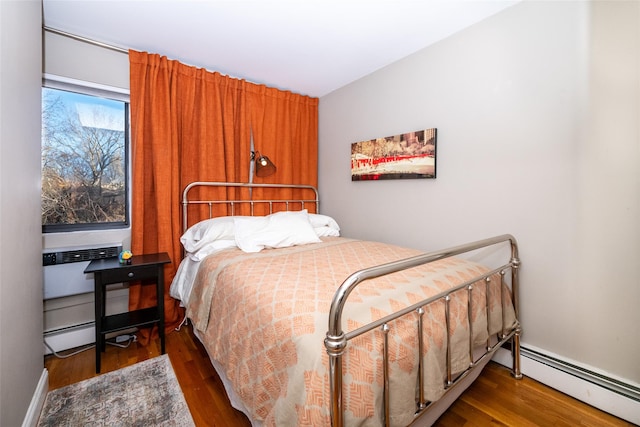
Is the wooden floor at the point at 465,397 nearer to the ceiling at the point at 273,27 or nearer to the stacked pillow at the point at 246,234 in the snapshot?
the stacked pillow at the point at 246,234

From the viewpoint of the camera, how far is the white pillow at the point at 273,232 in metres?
2.17

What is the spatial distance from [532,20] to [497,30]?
0.20 metres

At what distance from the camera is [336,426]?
0.82m

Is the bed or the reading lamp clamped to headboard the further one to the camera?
the reading lamp clamped to headboard

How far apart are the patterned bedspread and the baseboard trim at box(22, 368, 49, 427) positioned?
798mm

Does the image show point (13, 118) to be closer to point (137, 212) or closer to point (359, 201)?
point (137, 212)

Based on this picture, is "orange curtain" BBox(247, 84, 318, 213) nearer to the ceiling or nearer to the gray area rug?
the ceiling

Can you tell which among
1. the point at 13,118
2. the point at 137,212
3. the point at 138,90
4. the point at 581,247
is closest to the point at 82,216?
the point at 137,212

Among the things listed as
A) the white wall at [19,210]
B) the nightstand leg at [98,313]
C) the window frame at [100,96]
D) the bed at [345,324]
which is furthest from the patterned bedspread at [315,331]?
the window frame at [100,96]

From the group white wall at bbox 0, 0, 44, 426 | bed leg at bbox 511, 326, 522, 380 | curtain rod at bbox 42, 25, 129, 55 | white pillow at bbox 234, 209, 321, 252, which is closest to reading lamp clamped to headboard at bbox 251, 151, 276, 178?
white pillow at bbox 234, 209, 321, 252

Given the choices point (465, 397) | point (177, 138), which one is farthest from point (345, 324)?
point (177, 138)

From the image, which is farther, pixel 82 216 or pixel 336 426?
pixel 82 216

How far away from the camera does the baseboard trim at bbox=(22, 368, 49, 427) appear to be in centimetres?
130

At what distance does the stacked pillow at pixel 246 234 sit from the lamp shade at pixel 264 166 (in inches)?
24.6
